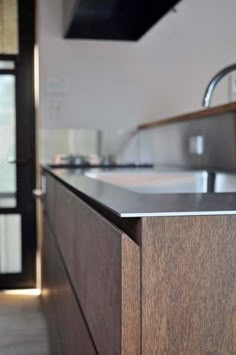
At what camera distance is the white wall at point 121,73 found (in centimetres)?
346

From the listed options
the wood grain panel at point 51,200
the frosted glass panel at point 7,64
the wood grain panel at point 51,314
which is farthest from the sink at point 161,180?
the frosted glass panel at point 7,64

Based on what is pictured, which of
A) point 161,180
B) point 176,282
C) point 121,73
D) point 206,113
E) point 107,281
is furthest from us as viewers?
point 121,73

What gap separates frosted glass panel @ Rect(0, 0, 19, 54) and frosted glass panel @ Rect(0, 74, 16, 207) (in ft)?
0.65

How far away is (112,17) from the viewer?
2.96m

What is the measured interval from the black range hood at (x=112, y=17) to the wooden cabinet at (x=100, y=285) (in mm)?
1561

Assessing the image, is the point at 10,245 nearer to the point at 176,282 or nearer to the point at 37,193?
the point at 37,193

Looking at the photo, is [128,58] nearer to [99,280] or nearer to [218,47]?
[218,47]

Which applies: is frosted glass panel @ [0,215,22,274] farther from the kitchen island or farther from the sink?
the kitchen island

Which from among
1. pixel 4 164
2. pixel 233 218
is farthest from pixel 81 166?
pixel 233 218

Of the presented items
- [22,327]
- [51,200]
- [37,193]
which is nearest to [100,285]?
[51,200]

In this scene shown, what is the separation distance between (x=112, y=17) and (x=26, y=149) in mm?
1219

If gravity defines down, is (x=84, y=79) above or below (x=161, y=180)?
above

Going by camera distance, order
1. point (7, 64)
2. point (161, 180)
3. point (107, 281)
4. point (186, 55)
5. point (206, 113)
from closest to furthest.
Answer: point (107, 281), point (161, 180), point (206, 113), point (186, 55), point (7, 64)

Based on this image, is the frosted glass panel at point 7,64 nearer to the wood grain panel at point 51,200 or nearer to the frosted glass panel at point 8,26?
the frosted glass panel at point 8,26
